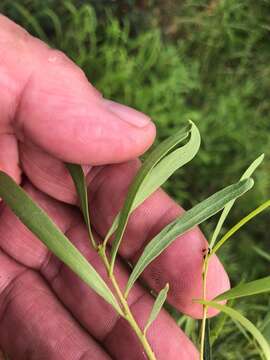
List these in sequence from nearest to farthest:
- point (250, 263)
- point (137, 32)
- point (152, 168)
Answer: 1. point (152, 168)
2. point (250, 263)
3. point (137, 32)

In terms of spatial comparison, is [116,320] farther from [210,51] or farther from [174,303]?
[210,51]

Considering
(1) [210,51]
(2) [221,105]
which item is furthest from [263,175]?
(1) [210,51]

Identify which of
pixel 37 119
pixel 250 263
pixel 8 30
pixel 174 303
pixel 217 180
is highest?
pixel 8 30

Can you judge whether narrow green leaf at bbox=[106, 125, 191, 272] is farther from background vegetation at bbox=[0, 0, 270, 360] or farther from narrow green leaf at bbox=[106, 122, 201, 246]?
background vegetation at bbox=[0, 0, 270, 360]

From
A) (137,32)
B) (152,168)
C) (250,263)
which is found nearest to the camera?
(152,168)

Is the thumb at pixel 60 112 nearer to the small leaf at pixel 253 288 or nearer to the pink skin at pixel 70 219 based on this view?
the pink skin at pixel 70 219

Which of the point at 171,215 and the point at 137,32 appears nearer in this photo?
the point at 171,215

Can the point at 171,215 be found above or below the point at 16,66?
below
